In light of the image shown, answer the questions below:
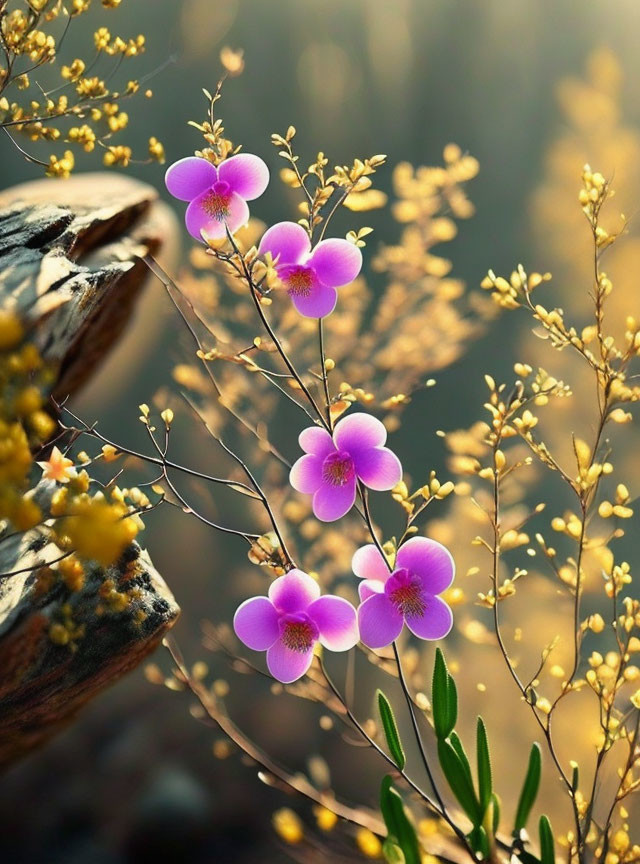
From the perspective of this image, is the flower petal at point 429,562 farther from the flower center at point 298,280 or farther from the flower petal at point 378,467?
the flower center at point 298,280

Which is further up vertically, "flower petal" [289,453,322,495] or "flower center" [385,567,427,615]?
"flower petal" [289,453,322,495]

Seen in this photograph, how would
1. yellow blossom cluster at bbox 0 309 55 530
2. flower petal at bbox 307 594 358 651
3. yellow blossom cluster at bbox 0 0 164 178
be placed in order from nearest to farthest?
yellow blossom cluster at bbox 0 309 55 530 < flower petal at bbox 307 594 358 651 < yellow blossom cluster at bbox 0 0 164 178

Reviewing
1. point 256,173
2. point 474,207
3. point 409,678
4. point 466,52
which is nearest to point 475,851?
point 409,678

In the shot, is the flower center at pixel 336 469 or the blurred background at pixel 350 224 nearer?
the flower center at pixel 336 469

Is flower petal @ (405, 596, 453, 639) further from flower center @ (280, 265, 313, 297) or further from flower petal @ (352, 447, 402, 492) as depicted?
flower center @ (280, 265, 313, 297)

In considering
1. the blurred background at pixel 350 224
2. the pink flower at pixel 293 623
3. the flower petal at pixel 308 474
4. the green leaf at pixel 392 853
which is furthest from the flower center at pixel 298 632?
the blurred background at pixel 350 224

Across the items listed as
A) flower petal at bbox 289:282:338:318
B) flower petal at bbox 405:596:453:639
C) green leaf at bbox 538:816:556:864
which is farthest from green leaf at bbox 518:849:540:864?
flower petal at bbox 289:282:338:318
